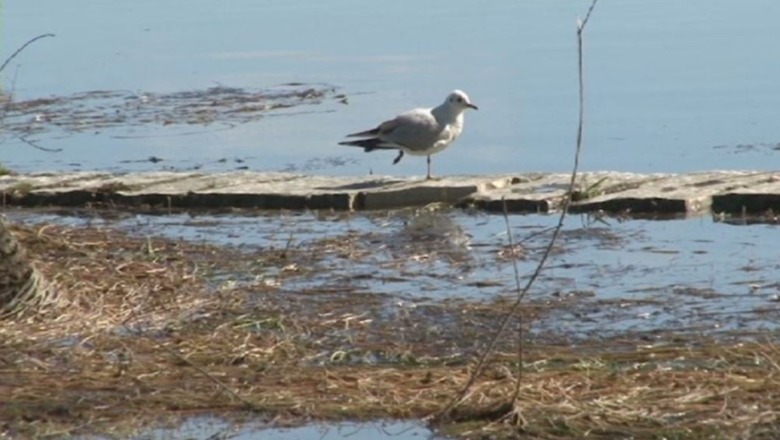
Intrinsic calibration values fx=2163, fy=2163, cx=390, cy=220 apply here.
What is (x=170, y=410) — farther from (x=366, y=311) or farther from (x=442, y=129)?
(x=442, y=129)

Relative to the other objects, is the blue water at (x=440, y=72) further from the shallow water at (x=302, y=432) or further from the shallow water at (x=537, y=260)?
the shallow water at (x=302, y=432)

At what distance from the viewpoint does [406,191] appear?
439 inches

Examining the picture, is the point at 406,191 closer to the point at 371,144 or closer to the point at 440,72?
the point at 371,144

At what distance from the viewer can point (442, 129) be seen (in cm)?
1193

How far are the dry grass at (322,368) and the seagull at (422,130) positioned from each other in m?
2.95

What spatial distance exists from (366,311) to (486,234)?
184 centimetres

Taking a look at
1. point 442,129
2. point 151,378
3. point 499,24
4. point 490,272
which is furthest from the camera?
point 499,24

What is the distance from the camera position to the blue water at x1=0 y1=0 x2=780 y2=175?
13.3m

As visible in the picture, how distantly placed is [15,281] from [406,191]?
11.0ft

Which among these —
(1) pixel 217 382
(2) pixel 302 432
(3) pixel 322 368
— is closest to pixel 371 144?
(3) pixel 322 368

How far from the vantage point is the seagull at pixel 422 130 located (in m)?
11.9

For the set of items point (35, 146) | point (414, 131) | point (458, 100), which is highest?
point (458, 100)

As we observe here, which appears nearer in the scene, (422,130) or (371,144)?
(422,130)

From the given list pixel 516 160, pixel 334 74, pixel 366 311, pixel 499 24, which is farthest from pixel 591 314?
pixel 499 24
